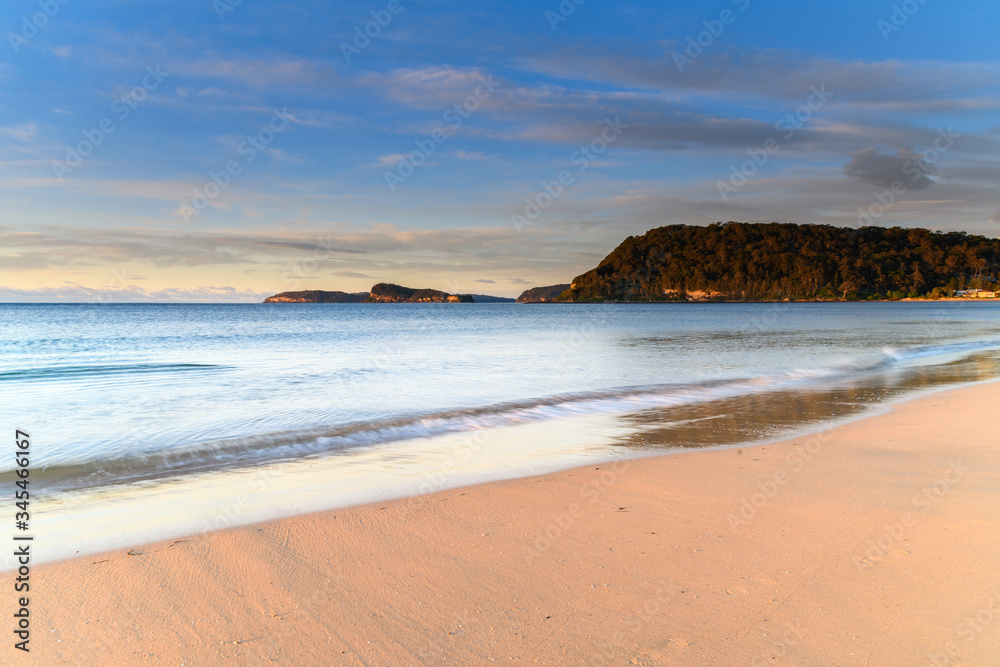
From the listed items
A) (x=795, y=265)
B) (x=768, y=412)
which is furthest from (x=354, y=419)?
(x=795, y=265)

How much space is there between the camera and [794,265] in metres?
149

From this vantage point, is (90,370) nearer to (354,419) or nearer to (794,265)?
(354,419)

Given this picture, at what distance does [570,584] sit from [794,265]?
16720 centimetres

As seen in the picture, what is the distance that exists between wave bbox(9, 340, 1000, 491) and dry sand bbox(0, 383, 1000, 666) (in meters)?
3.02

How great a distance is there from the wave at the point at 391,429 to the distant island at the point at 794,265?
14865cm

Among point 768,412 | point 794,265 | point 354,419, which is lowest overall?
point 768,412

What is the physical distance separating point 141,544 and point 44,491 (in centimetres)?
262

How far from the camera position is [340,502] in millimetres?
5066

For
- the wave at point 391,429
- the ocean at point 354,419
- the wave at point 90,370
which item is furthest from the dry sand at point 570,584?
the wave at point 90,370

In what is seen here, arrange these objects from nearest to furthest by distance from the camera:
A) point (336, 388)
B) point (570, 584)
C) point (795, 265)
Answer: point (570, 584), point (336, 388), point (795, 265)

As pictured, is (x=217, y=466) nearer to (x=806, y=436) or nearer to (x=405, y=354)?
(x=806, y=436)

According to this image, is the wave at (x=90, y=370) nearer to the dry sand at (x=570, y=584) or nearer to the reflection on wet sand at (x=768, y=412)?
the reflection on wet sand at (x=768, y=412)

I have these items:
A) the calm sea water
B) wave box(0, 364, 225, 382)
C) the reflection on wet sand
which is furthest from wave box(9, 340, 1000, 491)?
wave box(0, 364, 225, 382)

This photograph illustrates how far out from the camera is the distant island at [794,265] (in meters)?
139
